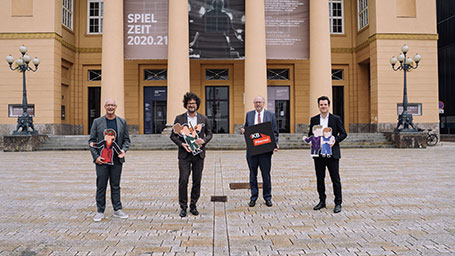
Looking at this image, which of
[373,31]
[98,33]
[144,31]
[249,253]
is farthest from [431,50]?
[249,253]

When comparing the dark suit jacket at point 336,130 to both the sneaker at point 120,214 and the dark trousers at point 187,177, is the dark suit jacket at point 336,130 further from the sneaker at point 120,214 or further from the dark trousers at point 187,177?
the sneaker at point 120,214

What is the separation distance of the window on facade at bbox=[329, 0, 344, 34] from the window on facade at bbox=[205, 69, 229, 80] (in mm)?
8673

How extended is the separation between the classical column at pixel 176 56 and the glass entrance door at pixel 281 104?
29.7 ft

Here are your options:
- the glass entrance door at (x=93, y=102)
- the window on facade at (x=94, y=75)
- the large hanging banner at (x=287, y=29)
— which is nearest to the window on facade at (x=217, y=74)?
the large hanging banner at (x=287, y=29)

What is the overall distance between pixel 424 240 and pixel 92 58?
86.5ft

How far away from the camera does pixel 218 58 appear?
69.4 feet

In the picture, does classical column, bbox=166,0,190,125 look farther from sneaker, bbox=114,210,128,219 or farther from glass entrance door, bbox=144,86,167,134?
sneaker, bbox=114,210,128,219

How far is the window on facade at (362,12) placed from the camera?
2531 centimetres

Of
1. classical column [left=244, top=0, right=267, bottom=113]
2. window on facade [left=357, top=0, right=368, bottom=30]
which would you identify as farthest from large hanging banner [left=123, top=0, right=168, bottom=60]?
window on facade [left=357, top=0, right=368, bottom=30]

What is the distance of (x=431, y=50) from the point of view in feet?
77.3

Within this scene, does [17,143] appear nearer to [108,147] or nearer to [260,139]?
[108,147]

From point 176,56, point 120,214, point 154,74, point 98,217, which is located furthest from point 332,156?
point 154,74

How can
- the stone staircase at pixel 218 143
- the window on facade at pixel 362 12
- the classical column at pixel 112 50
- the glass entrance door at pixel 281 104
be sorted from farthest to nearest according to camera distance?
the glass entrance door at pixel 281 104 → the window on facade at pixel 362 12 → the classical column at pixel 112 50 → the stone staircase at pixel 218 143

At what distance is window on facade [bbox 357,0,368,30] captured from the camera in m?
25.3
